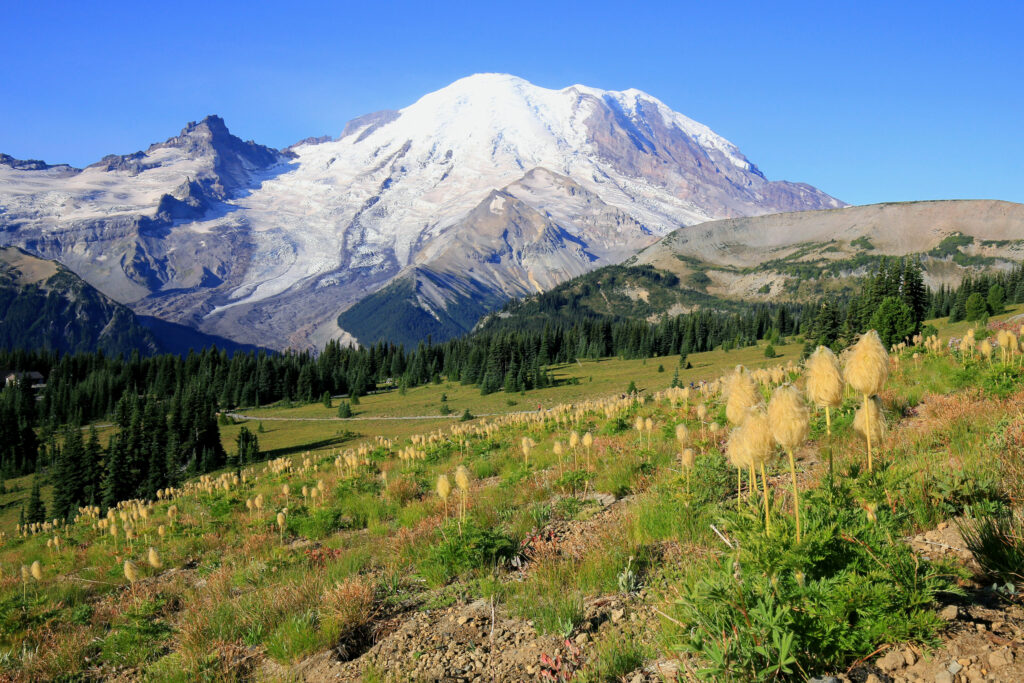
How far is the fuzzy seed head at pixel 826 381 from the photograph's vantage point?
184 inches

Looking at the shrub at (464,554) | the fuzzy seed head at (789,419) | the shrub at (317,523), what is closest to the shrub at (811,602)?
the fuzzy seed head at (789,419)

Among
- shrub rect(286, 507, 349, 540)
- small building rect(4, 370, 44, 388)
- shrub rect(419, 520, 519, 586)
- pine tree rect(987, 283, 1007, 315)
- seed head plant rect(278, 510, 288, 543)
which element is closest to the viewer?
shrub rect(419, 520, 519, 586)

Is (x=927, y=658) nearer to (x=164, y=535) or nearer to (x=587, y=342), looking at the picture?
(x=164, y=535)

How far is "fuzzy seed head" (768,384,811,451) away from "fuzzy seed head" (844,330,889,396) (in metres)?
0.76

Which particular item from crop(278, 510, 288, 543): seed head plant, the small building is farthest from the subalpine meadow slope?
the small building

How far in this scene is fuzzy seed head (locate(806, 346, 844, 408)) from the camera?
468 cm

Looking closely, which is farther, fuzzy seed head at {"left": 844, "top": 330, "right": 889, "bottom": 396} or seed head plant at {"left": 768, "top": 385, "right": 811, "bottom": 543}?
fuzzy seed head at {"left": 844, "top": 330, "right": 889, "bottom": 396}

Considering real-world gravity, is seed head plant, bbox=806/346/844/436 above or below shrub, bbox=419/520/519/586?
above

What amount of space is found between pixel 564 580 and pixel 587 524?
222cm

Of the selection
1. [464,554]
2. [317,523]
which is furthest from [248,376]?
[464,554]

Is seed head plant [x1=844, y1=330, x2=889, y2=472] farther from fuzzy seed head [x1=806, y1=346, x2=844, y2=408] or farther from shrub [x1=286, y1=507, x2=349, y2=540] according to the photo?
shrub [x1=286, y1=507, x2=349, y2=540]

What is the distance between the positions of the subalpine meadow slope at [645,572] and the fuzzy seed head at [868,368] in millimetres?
19

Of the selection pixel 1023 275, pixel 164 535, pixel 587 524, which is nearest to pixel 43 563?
pixel 164 535

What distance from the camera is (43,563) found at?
1441cm
